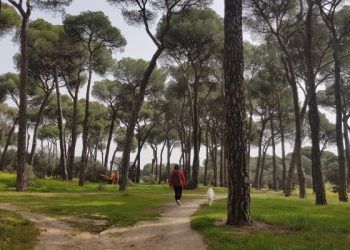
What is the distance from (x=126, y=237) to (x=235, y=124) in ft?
12.9

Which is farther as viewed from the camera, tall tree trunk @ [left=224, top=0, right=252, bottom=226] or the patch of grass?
tall tree trunk @ [left=224, top=0, right=252, bottom=226]

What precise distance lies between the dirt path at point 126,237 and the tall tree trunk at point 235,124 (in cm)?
140

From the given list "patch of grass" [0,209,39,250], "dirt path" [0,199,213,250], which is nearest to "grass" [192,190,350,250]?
"dirt path" [0,199,213,250]

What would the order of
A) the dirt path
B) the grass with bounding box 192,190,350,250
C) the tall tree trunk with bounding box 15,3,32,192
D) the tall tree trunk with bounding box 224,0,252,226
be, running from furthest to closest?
the tall tree trunk with bounding box 15,3,32,192 → the tall tree trunk with bounding box 224,0,252,226 → the dirt path → the grass with bounding box 192,190,350,250

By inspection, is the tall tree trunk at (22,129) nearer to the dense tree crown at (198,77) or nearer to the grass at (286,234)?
the dense tree crown at (198,77)

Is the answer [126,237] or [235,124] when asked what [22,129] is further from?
[235,124]

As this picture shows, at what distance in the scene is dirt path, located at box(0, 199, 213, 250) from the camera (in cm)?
918

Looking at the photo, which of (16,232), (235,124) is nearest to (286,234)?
(235,124)

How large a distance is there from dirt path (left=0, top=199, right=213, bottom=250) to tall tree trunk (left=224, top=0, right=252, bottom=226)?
4.59 feet

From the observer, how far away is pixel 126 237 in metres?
10.3

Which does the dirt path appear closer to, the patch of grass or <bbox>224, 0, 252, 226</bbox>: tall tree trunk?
the patch of grass

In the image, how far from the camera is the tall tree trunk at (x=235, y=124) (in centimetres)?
1125

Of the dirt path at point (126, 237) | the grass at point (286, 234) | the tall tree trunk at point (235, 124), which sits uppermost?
the tall tree trunk at point (235, 124)

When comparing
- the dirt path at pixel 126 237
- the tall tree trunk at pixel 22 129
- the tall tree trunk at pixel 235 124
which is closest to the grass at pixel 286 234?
the dirt path at pixel 126 237
